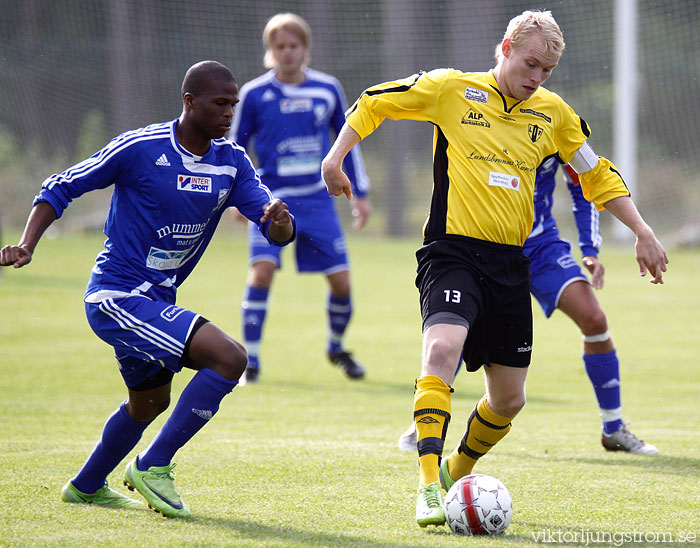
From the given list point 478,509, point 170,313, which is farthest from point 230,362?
point 478,509

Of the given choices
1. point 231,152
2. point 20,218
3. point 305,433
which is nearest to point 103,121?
point 20,218

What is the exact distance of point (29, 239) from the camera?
3654 mm

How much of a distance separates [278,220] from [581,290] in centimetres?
211

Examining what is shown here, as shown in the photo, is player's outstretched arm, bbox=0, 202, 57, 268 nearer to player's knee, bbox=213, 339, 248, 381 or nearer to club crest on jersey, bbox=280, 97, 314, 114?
player's knee, bbox=213, 339, 248, 381

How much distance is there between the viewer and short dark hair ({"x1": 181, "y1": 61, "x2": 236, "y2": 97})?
389 cm

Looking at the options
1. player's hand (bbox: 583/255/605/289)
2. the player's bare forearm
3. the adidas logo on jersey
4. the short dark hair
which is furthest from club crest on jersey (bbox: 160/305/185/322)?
player's hand (bbox: 583/255/605/289)

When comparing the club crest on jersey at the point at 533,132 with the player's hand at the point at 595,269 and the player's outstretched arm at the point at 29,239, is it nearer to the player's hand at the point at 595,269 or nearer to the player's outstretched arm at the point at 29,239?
the player's hand at the point at 595,269

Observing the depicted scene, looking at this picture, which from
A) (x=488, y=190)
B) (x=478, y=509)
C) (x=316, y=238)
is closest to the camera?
(x=478, y=509)

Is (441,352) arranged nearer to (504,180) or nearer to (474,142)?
(504,180)

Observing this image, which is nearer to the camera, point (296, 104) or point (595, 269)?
point (595, 269)

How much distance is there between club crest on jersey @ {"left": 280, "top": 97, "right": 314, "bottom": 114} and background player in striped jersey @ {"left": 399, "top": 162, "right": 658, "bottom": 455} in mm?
2980

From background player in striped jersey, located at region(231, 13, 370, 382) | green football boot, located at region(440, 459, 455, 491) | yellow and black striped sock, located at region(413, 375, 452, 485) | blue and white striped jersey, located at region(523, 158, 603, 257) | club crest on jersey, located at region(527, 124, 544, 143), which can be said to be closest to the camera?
yellow and black striped sock, located at region(413, 375, 452, 485)

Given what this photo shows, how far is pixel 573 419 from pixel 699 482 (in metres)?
1.86

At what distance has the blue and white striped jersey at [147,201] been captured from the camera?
388 centimetres
